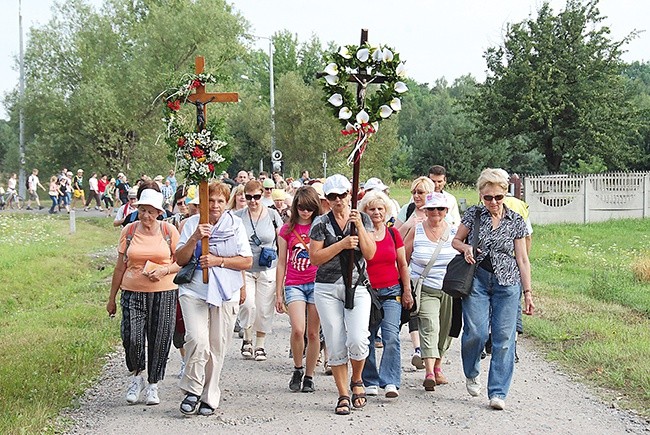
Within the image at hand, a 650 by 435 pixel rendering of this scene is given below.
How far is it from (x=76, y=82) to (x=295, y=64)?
29052 millimetres

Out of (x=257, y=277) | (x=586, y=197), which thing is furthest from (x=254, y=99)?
(x=257, y=277)

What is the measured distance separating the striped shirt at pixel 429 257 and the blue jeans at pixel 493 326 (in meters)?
0.84

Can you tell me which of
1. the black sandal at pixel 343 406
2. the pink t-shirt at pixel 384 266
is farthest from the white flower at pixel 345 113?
the black sandal at pixel 343 406

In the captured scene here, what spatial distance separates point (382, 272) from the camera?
8.10 meters

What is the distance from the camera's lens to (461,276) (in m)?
7.68

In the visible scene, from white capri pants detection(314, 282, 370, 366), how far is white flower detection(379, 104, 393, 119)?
147 centimetres

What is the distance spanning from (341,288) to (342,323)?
304mm

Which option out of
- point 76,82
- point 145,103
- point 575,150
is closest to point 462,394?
point 575,150

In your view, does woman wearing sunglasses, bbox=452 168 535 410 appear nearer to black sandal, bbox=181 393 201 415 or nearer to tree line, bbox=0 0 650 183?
black sandal, bbox=181 393 201 415

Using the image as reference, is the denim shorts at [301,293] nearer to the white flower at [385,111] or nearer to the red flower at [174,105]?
the white flower at [385,111]

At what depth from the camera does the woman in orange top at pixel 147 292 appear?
7.82 meters

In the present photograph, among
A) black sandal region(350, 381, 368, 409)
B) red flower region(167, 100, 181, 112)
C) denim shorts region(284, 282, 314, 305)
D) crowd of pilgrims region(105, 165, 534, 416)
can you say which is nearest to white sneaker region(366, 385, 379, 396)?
crowd of pilgrims region(105, 165, 534, 416)

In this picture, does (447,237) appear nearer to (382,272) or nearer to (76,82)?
(382,272)

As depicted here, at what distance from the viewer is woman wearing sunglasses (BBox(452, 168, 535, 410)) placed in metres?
7.63
